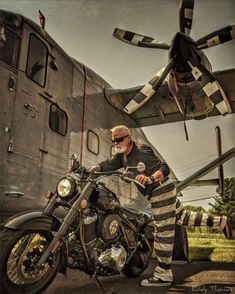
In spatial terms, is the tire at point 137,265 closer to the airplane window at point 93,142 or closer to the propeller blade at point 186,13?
the airplane window at point 93,142

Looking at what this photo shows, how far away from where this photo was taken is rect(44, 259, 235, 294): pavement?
1719 mm

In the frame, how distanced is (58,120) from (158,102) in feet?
5.50

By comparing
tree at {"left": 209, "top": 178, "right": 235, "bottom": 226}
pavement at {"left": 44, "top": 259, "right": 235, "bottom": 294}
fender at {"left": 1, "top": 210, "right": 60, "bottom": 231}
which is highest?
tree at {"left": 209, "top": 178, "right": 235, "bottom": 226}

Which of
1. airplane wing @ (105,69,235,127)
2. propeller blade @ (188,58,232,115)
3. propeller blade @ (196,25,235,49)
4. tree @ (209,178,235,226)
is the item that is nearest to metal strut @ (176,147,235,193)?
tree @ (209,178,235,226)

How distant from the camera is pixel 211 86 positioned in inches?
119

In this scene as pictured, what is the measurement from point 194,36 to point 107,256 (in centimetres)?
259

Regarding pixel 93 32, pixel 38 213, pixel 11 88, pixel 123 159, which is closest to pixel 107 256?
pixel 38 213

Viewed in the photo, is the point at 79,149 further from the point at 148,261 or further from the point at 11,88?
the point at 148,261

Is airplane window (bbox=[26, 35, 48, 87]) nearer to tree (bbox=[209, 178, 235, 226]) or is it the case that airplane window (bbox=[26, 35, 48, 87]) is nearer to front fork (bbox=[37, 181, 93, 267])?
front fork (bbox=[37, 181, 93, 267])

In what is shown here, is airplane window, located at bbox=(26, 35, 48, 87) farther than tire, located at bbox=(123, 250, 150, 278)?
Yes

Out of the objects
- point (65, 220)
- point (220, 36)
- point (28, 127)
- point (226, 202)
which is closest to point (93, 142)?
point (28, 127)

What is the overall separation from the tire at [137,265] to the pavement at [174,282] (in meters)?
0.03

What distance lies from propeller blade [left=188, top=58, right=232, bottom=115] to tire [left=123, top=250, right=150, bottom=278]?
5.52 feet

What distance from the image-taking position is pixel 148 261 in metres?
2.12
